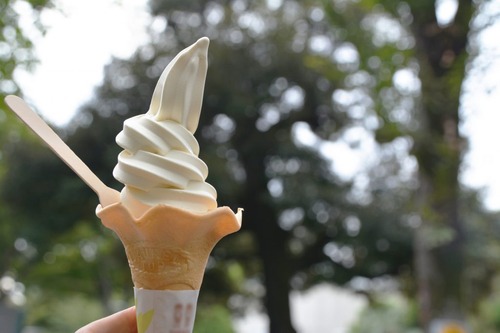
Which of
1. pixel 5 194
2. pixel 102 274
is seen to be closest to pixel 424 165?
pixel 5 194

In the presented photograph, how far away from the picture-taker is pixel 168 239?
2555 millimetres

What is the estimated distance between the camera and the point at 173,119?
288 cm

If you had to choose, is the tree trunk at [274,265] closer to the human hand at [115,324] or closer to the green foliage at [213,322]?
the green foliage at [213,322]

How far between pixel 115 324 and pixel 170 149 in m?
0.74

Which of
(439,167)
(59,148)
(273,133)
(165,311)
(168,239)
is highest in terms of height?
(273,133)

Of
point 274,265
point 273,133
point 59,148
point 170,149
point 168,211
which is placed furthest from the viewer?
point 274,265

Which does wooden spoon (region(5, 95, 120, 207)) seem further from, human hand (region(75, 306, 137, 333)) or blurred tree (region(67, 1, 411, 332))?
blurred tree (region(67, 1, 411, 332))

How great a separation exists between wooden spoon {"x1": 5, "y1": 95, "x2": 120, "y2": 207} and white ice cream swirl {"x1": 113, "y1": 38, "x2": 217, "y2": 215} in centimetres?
8

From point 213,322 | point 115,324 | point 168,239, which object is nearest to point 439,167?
point 115,324

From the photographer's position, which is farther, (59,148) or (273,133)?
(273,133)

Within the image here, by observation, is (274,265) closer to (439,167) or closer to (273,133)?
(273,133)

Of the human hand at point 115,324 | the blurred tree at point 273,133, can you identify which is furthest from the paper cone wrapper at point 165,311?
the blurred tree at point 273,133

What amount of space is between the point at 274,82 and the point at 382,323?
12.1 meters

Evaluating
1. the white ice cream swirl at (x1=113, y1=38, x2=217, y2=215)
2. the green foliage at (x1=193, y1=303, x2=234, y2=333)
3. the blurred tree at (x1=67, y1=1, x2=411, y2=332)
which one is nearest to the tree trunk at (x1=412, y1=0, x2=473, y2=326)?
the blurred tree at (x1=67, y1=1, x2=411, y2=332)
